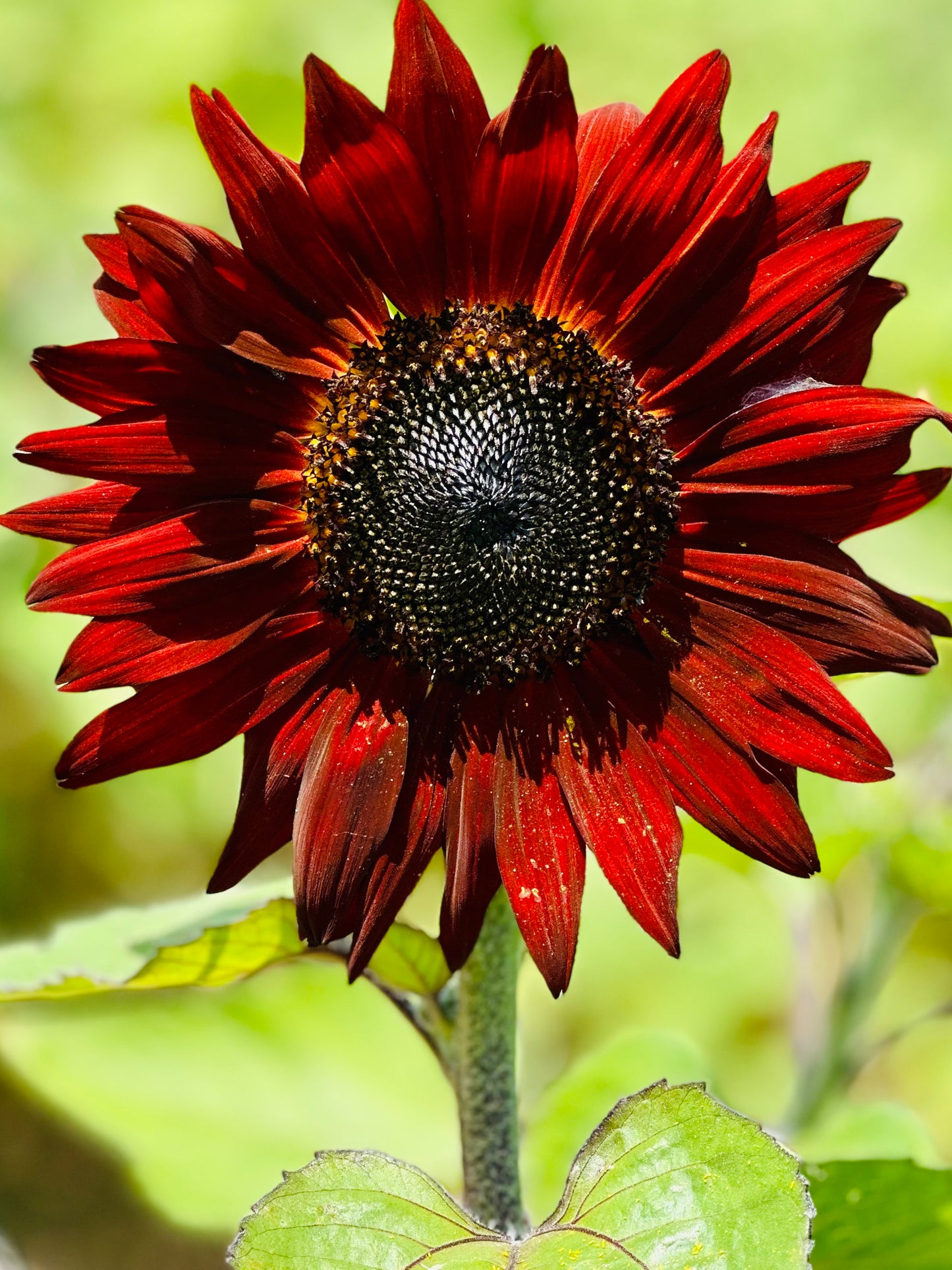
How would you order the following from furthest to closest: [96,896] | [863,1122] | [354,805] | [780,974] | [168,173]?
[168,173] → [780,974] → [96,896] → [863,1122] → [354,805]

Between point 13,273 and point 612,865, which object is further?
point 13,273

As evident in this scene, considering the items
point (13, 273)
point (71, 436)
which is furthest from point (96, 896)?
point (71, 436)

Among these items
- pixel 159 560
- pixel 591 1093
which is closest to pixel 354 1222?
pixel 159 560

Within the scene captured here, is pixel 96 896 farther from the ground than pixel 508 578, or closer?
closer

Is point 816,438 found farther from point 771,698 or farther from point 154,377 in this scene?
point 154,377

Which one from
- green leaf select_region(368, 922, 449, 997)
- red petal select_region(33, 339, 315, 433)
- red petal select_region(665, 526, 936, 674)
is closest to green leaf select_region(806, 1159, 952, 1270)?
green leaf select_region(368, 922, 449, 997)

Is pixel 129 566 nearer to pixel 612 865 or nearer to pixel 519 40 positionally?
pixel 612 865
